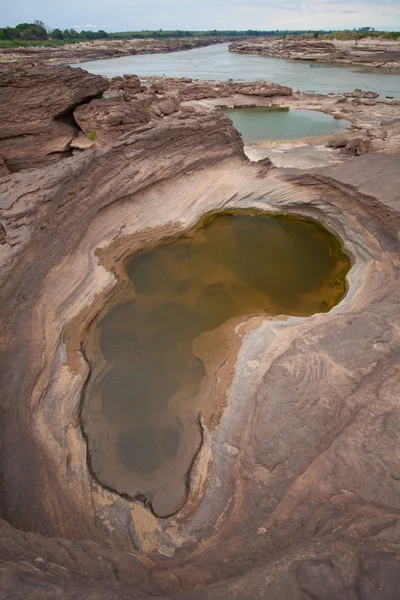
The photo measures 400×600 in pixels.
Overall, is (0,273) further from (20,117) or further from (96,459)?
(20,117)

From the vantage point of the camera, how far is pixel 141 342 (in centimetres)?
733

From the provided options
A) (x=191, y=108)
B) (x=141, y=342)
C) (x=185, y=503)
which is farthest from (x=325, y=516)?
(x=191, y=108)

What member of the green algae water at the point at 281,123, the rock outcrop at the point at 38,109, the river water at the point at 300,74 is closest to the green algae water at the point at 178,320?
the rock outcrop at the point at 38,109

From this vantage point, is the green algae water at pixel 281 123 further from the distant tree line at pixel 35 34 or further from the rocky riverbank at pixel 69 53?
the distant tree line at pixel 35 34

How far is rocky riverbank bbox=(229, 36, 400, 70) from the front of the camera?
4991cm

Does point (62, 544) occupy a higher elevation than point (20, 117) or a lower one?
lower

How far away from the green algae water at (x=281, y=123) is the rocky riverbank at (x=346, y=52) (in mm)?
32899

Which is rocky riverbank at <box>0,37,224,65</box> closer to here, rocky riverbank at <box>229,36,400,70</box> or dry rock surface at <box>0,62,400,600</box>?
rocky riverbank at <box>229,36,400,70</box>

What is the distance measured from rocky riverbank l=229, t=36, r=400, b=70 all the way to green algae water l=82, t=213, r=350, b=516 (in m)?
53.7

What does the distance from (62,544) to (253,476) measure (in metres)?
2.64

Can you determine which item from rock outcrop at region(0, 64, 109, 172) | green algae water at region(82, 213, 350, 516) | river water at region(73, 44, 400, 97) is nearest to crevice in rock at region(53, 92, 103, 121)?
rock outcrop at region(0, 64, 109, 172)

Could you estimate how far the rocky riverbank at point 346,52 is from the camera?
49.9 meters

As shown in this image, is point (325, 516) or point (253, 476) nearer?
point (325, 516)

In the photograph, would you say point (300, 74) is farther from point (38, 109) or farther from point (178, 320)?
point (178, 320)
